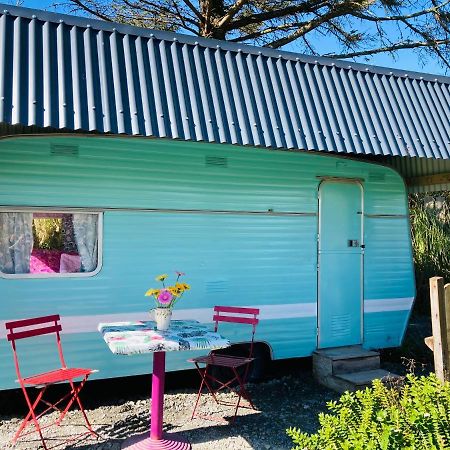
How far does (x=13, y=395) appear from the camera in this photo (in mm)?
5320

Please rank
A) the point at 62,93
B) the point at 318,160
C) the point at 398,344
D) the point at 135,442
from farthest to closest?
1. the point at 398,344
2. the point at 318,160
3. the point at 62,93
4. the point at 135,442

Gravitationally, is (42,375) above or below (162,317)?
below

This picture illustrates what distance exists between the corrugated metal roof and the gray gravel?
8.18 ft

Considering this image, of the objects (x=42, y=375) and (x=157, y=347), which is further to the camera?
(x=42, y=375)

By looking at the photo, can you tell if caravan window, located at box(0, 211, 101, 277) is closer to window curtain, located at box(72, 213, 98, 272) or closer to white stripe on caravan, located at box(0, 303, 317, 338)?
window curtain, located at box(72, 213, 98, 272)

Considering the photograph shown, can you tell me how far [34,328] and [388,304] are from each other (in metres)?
4.09

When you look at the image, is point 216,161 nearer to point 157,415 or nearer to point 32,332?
point 32,332

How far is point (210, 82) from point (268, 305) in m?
2.42

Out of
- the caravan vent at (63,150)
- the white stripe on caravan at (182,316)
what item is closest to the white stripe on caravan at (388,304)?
the white stripe on caravan at (182,316)

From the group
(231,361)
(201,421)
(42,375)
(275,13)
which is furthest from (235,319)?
(275,13)

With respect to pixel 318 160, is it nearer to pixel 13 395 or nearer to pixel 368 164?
pixel 368 164

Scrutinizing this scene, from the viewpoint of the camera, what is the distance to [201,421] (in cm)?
454

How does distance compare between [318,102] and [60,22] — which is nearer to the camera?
[60,22]

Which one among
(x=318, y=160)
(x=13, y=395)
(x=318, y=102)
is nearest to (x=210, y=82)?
(x=318, y=102)
